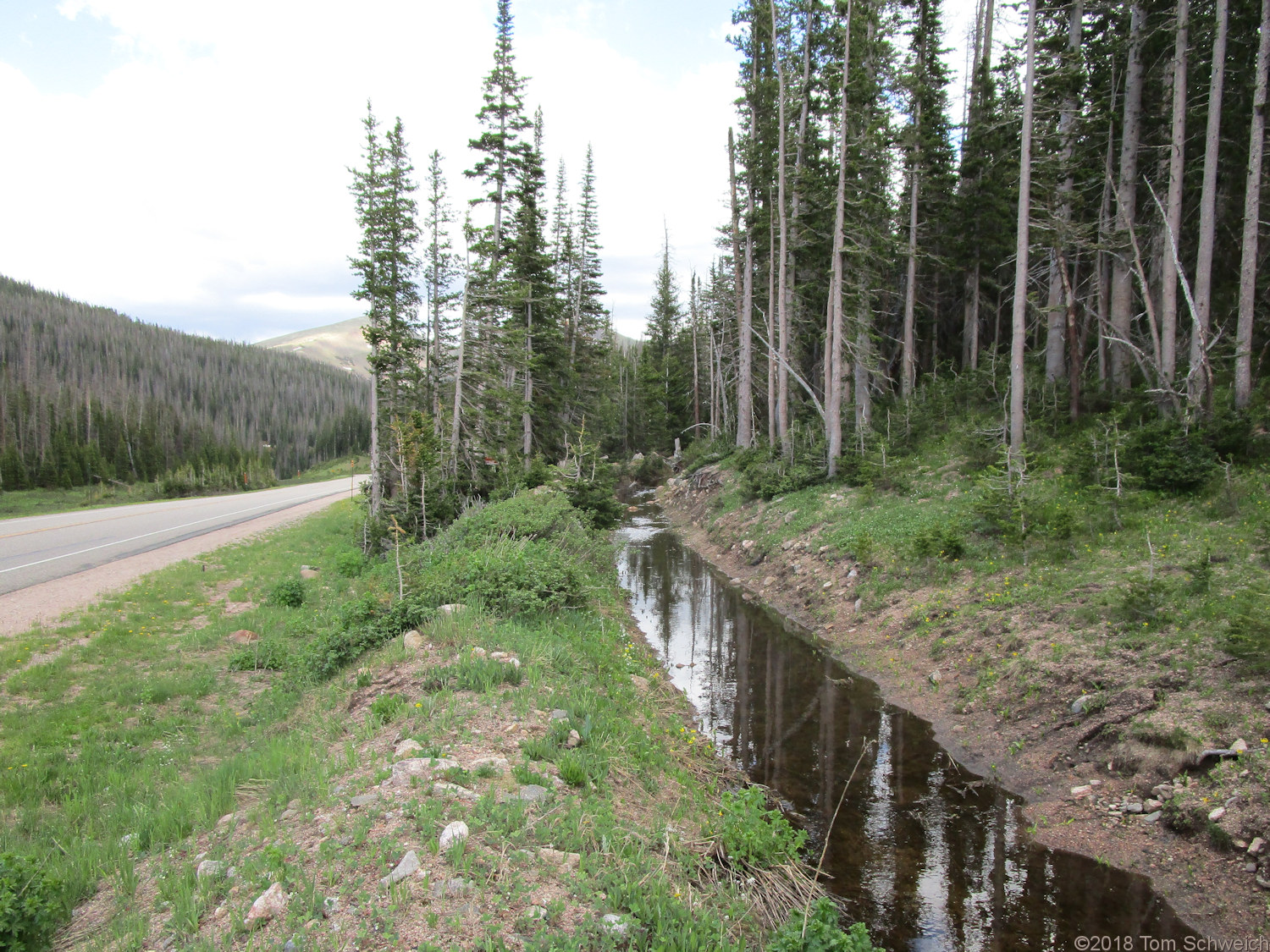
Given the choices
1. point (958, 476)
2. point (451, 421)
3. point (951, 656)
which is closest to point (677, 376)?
point (451, 421)

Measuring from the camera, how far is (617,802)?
5.32m

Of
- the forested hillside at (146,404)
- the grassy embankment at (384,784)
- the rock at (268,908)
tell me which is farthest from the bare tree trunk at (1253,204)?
the forested hillside at (146,404)

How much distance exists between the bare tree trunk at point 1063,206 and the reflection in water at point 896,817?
11.9 m

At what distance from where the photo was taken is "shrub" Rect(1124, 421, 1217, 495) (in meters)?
11.3

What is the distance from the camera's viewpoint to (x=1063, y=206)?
17.7 meters

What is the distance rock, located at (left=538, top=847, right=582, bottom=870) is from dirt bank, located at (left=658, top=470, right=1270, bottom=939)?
5.11 m

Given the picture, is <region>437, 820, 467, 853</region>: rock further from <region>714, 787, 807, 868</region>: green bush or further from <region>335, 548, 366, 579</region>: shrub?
<region>335, 548, 366, 579</region>: shrub

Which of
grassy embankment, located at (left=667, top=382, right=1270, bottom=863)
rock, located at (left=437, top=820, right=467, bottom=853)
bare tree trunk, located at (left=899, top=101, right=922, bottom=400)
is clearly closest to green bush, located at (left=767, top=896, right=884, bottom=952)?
rock, located at (left=437, top=820, right=467, bottom=853)

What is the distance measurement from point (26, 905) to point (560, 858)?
10.00ft

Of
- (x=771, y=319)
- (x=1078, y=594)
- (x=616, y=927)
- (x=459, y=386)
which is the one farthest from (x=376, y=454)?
(x=616, y=927)

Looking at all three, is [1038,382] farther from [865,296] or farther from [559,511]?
[559,511]

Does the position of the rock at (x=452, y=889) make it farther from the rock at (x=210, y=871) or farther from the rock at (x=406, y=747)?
the rock at (x=406, y=747)

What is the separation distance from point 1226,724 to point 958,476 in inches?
434

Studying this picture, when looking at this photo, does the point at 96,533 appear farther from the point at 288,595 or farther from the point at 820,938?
the point at 820,938
